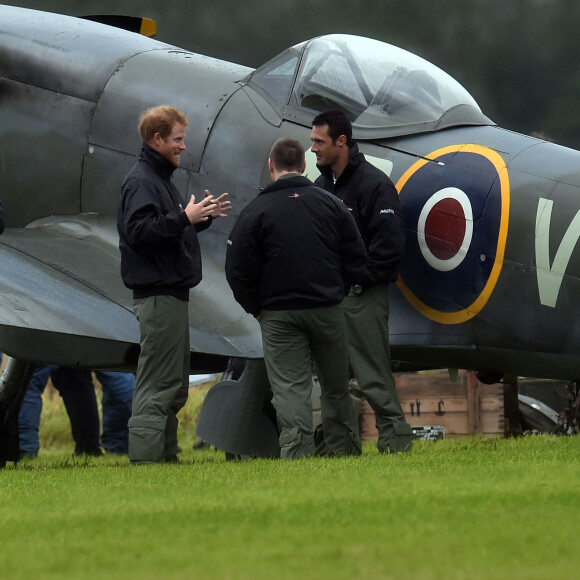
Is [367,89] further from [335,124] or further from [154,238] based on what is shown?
[154,238]

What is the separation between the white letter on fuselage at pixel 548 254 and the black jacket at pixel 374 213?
820mm

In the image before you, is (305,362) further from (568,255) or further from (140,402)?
(568,255)

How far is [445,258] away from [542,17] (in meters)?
32.0

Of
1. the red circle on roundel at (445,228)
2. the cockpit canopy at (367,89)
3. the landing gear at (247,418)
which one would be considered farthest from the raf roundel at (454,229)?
the landing gear at (247,418)

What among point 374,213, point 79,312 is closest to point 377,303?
point 374,213

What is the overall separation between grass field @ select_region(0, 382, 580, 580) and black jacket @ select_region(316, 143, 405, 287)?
151 cm

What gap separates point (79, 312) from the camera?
7.73 meters

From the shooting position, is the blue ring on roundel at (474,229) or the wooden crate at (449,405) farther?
the wooden crate at (449,405)

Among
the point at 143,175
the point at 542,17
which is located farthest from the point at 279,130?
the point at 542,17

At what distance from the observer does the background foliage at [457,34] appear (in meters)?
36.8

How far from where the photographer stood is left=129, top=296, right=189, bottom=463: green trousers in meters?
7.23

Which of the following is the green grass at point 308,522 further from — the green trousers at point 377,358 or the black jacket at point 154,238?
the black jacket at point 154,238

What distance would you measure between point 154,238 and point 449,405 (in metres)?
6.78

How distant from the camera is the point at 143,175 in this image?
24.2 feet
